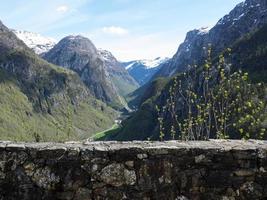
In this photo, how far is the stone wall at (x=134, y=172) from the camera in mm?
9547

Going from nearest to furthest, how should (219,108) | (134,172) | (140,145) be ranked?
(134,172) < (140,145) < (219,108)

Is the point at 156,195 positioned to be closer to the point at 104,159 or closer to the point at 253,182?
the point at 104,159

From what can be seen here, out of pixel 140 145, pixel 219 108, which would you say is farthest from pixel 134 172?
pixel 219 108

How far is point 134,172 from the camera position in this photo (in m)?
9.70

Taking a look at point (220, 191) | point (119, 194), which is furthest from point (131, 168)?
point (220, 191)

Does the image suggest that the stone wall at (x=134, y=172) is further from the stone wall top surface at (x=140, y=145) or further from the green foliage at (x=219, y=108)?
the green foliage at (x=219, y=108)

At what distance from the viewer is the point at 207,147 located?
9.62 metres

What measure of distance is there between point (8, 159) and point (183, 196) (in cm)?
358

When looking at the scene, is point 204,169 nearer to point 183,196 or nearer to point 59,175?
point 183,196

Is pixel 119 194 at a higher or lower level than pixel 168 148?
lower

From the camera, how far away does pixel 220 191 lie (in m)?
9.58

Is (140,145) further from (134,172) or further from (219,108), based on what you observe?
(219,108)

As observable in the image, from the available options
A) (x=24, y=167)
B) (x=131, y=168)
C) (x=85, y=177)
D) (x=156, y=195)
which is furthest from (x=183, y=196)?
(x=24, y=167)

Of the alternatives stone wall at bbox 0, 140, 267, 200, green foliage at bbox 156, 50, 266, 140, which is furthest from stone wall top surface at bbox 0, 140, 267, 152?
green foliage at bbox 156, 50, 266, 140
